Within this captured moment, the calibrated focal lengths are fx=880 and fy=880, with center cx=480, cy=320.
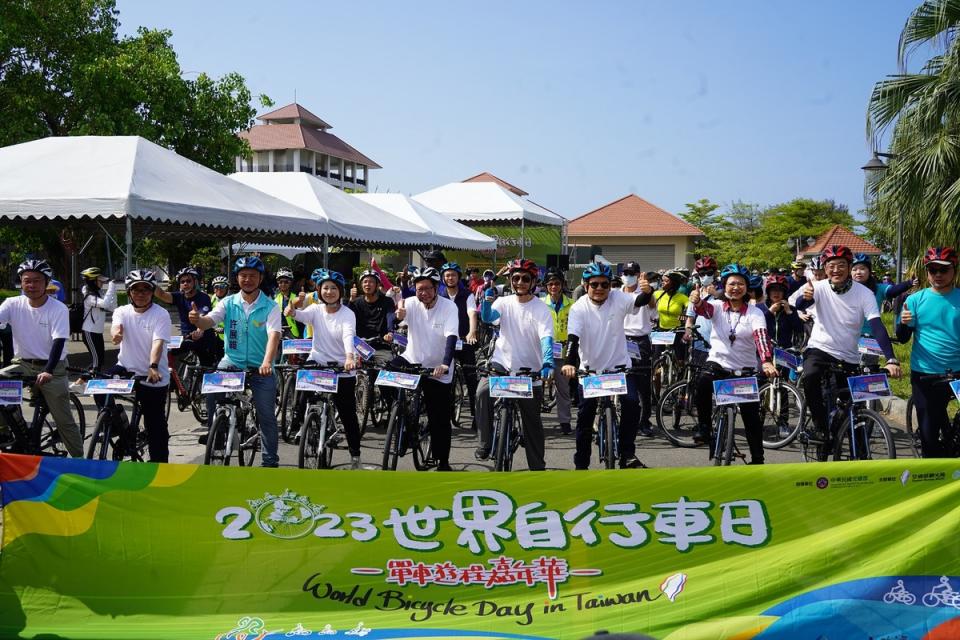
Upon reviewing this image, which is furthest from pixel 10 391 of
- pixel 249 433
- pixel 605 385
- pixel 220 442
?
pixel 605 385

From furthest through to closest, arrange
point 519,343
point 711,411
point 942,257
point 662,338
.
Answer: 1. point 662,338
2. point 711,411
3. point 519,343
4. point 942,257

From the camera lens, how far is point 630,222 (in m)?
74.8

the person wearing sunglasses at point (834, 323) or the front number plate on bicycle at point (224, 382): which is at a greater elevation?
the person wearing sunglasses at point (834, 323)

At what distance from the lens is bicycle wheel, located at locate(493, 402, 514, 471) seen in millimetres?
7301

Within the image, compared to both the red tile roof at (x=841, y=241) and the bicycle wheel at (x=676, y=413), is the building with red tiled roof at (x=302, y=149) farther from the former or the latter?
the bicycle wheel at (x=676, y=413)

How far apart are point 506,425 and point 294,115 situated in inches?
3357

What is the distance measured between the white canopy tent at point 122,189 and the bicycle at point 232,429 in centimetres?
671

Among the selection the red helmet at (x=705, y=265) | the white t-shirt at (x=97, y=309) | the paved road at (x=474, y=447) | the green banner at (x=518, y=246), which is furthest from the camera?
the green banner at (x=518, y=246)

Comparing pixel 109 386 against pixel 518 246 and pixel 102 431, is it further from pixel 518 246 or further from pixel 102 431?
pixel 518 246

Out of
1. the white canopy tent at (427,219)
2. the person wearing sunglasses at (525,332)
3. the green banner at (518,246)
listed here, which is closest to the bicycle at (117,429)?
the person wearing sunglasses at (525,332)

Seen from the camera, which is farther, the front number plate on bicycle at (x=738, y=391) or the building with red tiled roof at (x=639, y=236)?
the building with red tiled roof at (x=639, y=236)

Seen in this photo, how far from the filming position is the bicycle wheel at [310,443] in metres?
7.55

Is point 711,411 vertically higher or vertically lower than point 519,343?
lower

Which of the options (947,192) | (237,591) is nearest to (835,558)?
(237,591)
